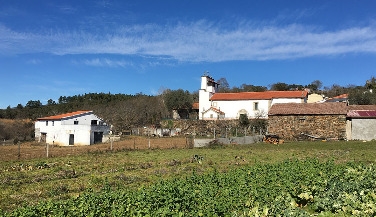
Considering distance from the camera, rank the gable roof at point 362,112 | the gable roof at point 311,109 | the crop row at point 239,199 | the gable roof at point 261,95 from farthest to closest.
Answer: the gable roof at point 261,95, the gable roof at point 311,109, the gable roof at point 362,112, the crop row at point 239,199

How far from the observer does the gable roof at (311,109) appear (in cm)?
4250

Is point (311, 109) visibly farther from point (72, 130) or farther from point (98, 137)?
point (72, 130)

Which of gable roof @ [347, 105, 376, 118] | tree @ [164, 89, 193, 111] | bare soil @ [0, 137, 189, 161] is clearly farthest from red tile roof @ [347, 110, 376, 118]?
tree @ [164, 89, 193, 111]

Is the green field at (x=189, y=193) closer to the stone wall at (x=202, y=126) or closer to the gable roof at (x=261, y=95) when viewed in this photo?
the stone wall at (x=202, y=126)

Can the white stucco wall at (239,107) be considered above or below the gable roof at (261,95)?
below

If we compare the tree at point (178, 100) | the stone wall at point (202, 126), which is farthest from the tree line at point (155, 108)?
the stone wall at point (202, 126)

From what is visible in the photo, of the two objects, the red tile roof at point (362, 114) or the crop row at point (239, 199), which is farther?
the red tile roof at point (362, 114)

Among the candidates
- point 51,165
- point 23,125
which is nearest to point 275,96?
point 51,165

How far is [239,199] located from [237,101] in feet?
194

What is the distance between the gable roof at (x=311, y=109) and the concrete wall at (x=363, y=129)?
1929 millimetres

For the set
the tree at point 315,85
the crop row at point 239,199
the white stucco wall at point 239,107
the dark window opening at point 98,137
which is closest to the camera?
the crop row at point 239,199

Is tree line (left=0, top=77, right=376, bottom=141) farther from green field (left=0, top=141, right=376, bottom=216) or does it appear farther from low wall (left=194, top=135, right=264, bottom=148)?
green field (left=0, top=141, right=376, bottom=216)

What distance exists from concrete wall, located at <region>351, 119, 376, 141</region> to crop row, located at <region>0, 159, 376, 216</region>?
101 feet

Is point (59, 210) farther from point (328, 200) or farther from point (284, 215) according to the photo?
point (328, 200)
